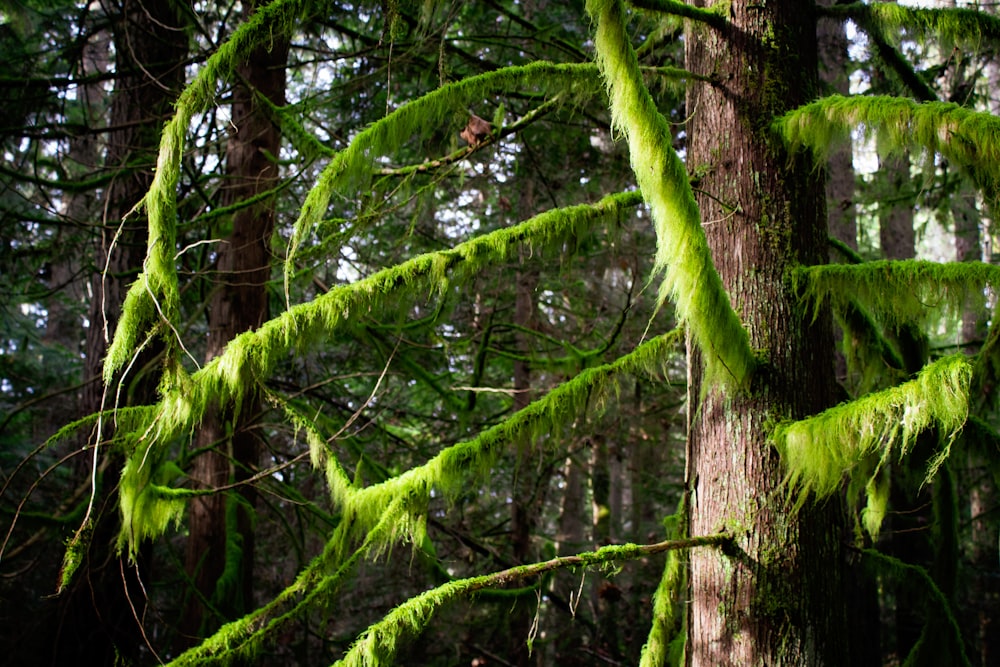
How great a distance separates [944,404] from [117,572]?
5.45 m

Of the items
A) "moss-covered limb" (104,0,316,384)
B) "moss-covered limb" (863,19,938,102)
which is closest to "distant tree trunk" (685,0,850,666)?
"moss-covered limb" (863,19,938,102)

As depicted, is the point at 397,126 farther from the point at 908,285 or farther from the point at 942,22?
the point at 942,22

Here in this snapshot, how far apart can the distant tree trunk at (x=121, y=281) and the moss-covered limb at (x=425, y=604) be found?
11.3 ft

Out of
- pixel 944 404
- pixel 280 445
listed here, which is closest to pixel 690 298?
pixel 944 404

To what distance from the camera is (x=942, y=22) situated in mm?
2570

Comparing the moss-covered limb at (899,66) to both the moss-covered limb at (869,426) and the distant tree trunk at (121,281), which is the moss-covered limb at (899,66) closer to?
the moss-covered limb at (869,426)

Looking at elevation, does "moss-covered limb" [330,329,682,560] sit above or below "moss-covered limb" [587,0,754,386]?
below

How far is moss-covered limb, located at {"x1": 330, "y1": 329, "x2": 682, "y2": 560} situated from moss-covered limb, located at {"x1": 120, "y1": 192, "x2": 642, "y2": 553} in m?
0.50

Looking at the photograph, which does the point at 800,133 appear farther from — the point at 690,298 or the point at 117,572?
the point at 117,572

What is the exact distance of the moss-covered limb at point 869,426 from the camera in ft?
6.28

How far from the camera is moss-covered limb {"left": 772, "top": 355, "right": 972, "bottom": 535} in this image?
1.91 m

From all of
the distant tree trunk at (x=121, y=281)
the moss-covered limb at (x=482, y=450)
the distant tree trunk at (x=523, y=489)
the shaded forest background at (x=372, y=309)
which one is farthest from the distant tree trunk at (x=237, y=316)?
the moss-covered limb at (x=482, y=450)

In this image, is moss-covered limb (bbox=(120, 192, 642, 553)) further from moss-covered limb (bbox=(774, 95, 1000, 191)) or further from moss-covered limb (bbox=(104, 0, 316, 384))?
moss-covered limb (bbox=(774, 95, 1000, 191))

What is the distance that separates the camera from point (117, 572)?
5.39 m
